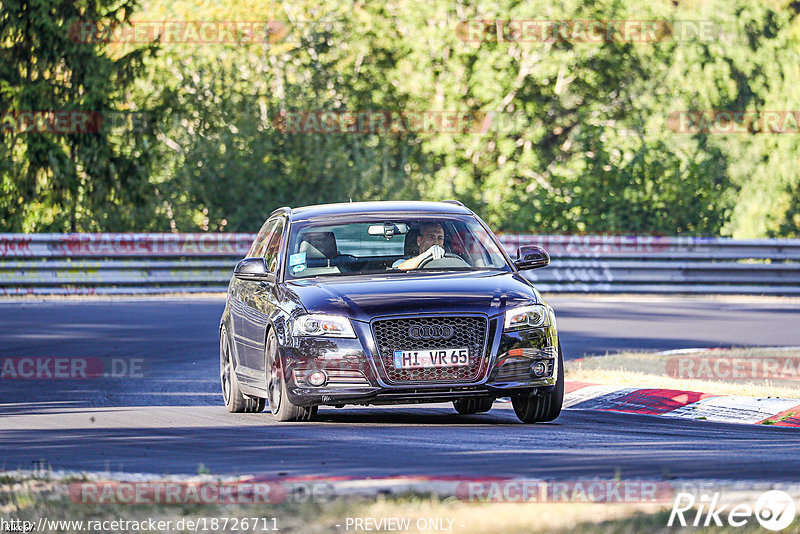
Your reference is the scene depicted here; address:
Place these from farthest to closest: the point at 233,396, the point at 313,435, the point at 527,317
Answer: the point at 233,396 → the point at 527,317 → the point at 313,435

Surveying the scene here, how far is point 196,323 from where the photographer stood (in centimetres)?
2009

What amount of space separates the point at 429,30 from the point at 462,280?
33591 millimetres

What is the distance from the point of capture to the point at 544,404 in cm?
1053

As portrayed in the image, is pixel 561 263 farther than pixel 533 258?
Yes

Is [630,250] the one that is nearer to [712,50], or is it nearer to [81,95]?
[81,95]

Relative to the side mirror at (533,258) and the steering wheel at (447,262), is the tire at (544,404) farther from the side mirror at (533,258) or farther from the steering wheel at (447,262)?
the steering wheel at (447,262)

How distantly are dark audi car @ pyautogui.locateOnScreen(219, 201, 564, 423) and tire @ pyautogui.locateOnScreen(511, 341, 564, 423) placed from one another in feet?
0.03

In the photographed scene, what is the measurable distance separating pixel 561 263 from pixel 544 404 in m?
17.0

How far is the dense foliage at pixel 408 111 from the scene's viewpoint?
32625mm

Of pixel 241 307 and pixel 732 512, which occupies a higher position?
pixel 732 512

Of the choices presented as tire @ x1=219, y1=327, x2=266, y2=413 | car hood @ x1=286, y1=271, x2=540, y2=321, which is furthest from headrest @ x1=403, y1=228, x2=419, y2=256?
tire @ x1=219, y1=327, x2=266, y2=413

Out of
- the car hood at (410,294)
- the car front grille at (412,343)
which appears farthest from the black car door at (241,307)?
the car front grille at (412,343)

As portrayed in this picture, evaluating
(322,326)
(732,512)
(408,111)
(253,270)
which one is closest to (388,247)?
(253,270)

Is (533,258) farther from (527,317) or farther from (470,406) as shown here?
(470,406)
